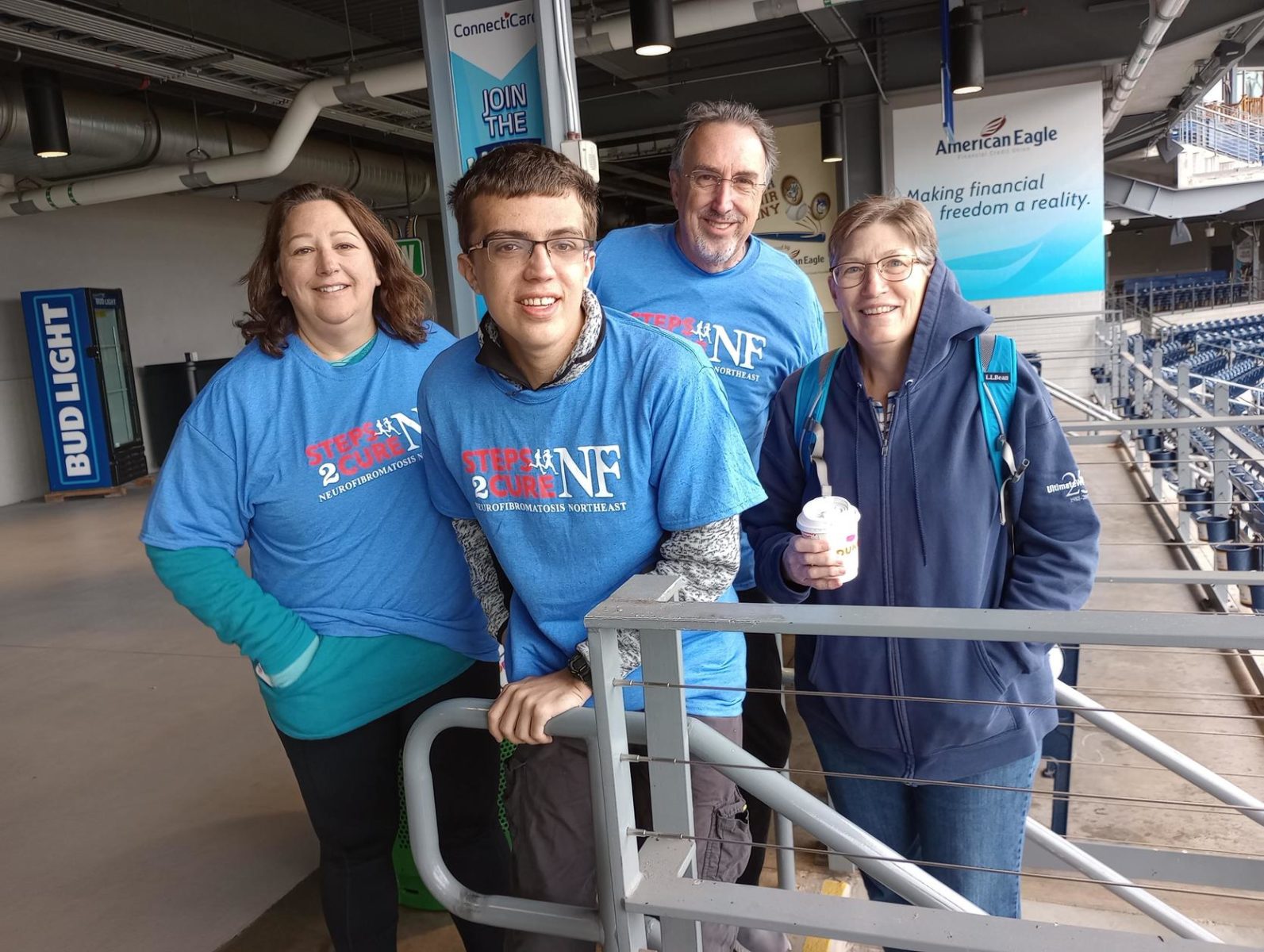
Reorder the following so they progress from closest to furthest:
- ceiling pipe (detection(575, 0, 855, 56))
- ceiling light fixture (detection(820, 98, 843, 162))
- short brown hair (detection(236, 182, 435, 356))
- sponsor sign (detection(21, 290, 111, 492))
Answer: short brown hair (detection(236, 182, 435, 356)) < ceiling pipe (detection(575, 0, 855, 56)) < sponsor sign (detection(21, 290, 111, 492)) < ceiling light fixture (detection(820, 98, 843, 162))

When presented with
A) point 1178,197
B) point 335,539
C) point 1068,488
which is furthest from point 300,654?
point 1178,197

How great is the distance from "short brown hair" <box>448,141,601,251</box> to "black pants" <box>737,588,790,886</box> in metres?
0.99

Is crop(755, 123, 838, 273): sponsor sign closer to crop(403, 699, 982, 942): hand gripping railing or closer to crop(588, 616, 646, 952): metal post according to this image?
crop(403, 699, 982, 942): hand gripping railing

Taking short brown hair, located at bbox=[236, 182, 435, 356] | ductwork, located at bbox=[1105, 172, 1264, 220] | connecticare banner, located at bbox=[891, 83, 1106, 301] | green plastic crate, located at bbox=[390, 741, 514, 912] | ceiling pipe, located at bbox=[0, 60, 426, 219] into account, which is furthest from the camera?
ductwork, located at bbox=[1105, 172, 1264, 220]

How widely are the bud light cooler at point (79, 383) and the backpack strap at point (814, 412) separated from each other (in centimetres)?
1004

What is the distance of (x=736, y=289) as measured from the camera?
6.77ft

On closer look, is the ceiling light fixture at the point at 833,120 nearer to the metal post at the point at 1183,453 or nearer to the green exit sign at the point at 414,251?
the metal post at the point at 1183,453

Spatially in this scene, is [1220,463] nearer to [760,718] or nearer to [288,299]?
[760,718]

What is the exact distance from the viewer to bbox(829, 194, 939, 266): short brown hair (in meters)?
A: 1.56

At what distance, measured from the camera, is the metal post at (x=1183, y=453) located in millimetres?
5441

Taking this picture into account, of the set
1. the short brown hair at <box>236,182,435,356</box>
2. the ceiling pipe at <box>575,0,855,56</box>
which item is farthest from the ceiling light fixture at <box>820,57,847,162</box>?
the short brown hair at <box>236,182,435,356</box>

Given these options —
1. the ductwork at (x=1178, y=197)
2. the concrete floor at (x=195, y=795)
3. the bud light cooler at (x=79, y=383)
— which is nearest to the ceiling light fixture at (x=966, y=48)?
the concrete floor at (x=195, y=795)

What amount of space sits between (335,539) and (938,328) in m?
1.08

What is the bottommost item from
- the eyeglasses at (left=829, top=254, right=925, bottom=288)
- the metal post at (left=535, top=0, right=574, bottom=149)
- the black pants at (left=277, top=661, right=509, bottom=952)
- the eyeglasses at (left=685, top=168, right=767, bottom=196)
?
the black pants at (left=277, top=661, right=509, bottom=952)
